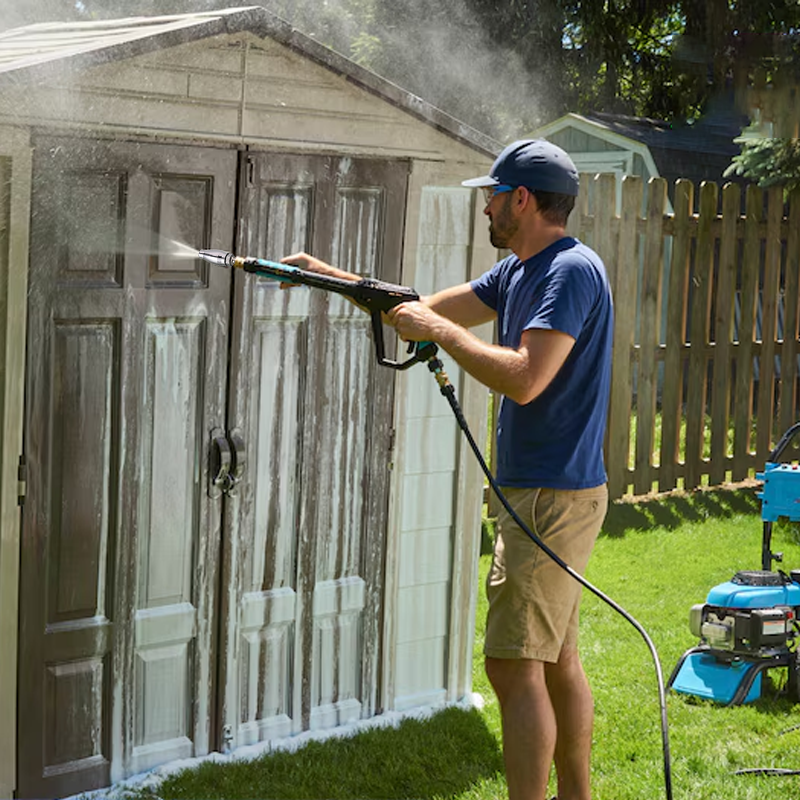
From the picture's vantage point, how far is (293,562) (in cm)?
476

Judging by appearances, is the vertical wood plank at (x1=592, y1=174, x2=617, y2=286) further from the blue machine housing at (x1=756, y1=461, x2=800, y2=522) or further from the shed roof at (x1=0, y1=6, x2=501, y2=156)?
the shed roof at (x1=0, y1=6, x2=501, y2=156)

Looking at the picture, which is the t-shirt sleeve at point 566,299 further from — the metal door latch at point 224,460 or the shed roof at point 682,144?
the shed roof at point 682,144

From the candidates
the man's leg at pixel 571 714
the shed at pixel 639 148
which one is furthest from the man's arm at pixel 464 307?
the shed at pixel 639 148

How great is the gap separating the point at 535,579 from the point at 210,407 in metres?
1.29

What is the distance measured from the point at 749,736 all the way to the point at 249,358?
7.87ft

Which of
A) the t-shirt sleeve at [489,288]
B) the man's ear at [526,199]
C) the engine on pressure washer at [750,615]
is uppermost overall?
the man's ear at [526,199]

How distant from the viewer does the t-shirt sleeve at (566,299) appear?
3.61 metres

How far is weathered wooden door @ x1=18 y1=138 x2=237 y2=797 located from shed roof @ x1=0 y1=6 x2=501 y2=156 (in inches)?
9.5

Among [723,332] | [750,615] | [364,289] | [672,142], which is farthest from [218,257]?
[672,142]

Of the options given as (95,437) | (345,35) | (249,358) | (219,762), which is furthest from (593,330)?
(345,35)

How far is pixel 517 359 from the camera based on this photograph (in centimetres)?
359

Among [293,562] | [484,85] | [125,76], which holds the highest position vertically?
[484,85]

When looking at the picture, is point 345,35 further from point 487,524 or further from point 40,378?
point 40,378

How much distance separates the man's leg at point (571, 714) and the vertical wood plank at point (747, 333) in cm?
576
